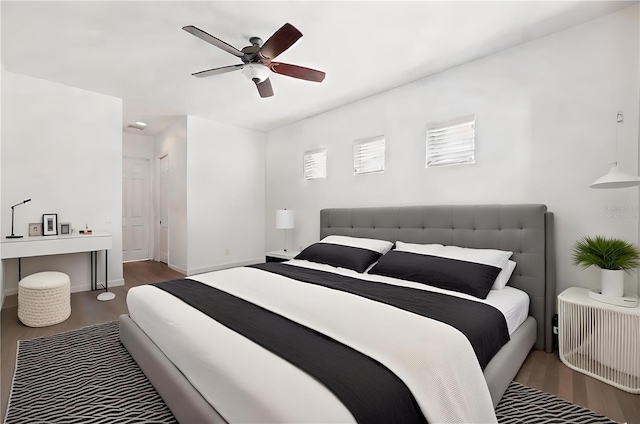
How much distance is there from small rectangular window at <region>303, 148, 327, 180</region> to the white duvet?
2.93 meters

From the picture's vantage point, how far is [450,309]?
186 cm

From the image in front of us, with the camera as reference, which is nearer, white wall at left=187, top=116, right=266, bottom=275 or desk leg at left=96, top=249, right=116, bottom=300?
desk leg at left=96, top=249, right=116, bottom=300

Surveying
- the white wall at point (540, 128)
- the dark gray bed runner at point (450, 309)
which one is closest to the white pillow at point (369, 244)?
the white wall at point (540, 128)

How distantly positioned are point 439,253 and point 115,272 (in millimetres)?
4269

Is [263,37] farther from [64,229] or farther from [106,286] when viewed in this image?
[106,286]

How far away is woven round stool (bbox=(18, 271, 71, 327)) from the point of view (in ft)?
9.41

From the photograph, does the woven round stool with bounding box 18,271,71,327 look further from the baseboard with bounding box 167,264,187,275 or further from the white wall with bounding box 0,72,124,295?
the baseboard with bounding box 167,264,187,275

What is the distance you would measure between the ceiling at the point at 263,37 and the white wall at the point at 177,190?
1316 millimetres

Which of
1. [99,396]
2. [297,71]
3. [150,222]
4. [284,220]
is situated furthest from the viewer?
[150,222]

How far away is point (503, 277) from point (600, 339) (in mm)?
670

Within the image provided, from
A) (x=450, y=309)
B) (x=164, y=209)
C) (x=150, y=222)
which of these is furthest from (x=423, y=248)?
(x=150, y=222)

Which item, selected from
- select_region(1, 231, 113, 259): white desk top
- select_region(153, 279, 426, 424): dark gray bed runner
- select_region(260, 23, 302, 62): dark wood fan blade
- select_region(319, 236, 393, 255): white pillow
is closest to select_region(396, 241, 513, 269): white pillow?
select_region(319, 236, 393, 255): white pillow

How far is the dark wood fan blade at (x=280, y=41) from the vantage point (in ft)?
6.73

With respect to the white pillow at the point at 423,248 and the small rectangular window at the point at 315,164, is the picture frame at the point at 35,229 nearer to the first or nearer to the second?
the small rectangular window at the point at 315,164
